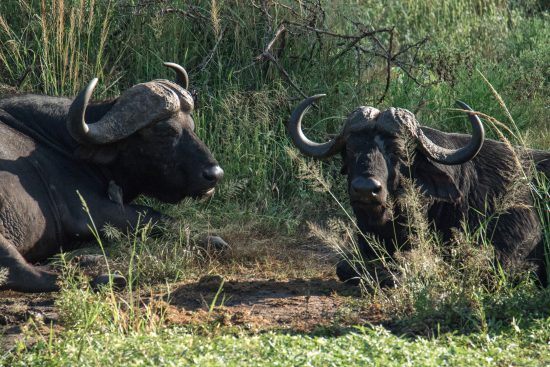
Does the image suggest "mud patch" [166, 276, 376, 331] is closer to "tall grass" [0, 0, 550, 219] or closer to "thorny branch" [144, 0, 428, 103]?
"tall grass" [0, 0, 550, 219]

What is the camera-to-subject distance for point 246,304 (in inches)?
254

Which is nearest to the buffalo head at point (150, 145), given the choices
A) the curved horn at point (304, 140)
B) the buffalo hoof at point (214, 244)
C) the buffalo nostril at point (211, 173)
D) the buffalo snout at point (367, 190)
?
the buffalo nostril at point (211, 173)

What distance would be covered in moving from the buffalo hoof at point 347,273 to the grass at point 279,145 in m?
0.22

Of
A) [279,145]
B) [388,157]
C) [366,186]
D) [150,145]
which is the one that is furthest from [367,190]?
[279,145]

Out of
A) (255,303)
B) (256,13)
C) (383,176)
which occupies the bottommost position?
(255,303)

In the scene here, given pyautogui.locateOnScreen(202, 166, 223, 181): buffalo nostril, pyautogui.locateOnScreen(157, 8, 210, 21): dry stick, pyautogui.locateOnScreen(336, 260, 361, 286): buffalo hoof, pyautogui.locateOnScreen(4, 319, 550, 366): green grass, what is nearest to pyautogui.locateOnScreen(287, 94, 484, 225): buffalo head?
pyautogui.locateOnScreen(336, 260, 361, 286): buffalo hoof

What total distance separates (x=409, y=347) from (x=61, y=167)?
3372 millimetres

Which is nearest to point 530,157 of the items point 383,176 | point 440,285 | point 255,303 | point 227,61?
point 383,176

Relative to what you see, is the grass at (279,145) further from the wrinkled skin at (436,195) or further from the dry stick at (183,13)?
the wrinkled skin at (436,195)

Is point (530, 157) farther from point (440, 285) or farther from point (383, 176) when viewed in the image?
point (440, 285)

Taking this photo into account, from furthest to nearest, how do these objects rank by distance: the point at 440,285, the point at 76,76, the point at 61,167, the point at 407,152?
the point at 76,76 < the point at 61,167 < the point at 407,152 < the point at 440,285

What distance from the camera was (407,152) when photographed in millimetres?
6367

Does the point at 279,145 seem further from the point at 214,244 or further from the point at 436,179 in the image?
the point at 436,179

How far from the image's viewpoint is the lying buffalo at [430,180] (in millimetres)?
Answer: 6754
